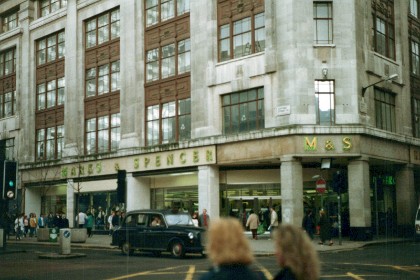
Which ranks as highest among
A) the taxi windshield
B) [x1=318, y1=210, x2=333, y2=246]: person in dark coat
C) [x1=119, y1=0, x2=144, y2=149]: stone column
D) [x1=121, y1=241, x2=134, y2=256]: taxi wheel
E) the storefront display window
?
[x1=119, y1=0, x2=144, y2=149]: stone column

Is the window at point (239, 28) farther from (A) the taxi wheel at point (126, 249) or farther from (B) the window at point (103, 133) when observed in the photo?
(A) the taxi wheel at point (126, 249)

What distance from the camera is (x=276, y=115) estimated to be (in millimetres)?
32531

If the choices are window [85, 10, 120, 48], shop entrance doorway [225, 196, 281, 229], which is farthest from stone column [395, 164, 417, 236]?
window [85, 10, 120, 48]

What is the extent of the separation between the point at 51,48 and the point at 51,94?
3537 millimetres

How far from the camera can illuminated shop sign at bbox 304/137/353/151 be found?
31578 mm

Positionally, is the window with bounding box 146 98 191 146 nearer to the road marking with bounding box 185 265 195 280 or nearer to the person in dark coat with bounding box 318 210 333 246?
the person in dark coat with bounding box 318 210 333 246

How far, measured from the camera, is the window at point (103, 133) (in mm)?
42750

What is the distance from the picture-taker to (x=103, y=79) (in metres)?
44.2

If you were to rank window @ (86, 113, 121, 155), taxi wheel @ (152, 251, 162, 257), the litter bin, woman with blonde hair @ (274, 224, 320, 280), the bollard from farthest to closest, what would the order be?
window @ (86, 113, 121, 155) < the litter bin < taxi wheel @ (152, 251, 162, 257) < the bollard < woman with blonde hair @ (274, 224, 320, 280)

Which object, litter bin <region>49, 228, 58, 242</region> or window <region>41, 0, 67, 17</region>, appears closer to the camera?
litter bin <region>49, 228, 58, 242</region>

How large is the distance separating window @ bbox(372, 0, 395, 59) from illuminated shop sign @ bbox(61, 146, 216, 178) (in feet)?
34.9

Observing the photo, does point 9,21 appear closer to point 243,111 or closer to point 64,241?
point 243,111

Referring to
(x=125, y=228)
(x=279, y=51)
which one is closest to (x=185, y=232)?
(x=125, y=228)

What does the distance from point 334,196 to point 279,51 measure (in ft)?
28.8
